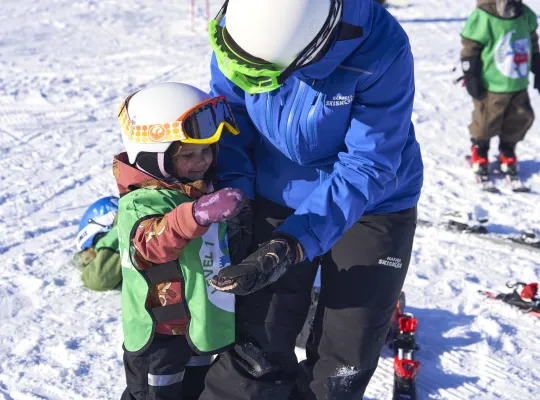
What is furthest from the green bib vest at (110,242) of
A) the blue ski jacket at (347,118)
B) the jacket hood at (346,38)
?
the jacket hood at (346,38)

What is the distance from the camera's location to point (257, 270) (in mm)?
2408

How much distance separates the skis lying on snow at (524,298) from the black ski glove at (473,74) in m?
2.67

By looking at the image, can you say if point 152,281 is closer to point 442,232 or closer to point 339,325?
point 339,325

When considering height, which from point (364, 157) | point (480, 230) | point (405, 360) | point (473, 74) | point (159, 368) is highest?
point (364, 157)

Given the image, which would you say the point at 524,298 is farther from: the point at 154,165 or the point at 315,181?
the point at 154,165

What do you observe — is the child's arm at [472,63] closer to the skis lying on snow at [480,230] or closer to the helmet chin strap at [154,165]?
the skis lying on snow at [480,230]

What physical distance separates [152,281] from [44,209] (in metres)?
3.38

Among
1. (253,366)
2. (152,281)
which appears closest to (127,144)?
(152,281)

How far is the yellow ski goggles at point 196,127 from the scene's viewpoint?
2906 mm

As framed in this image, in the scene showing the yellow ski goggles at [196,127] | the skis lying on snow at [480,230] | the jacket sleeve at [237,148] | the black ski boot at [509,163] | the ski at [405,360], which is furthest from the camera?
the black ski boot at [509,163]

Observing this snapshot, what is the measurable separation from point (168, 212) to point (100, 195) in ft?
12.0

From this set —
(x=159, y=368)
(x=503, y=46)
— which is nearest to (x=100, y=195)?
(x=159, y=368)

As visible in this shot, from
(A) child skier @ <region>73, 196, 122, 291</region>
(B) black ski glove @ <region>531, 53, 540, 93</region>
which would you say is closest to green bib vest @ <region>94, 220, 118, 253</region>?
(A) child skier @ <region>73, 196, 122, 291</region>

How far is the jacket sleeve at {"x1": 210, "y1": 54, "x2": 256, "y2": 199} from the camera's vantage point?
3.05 m
